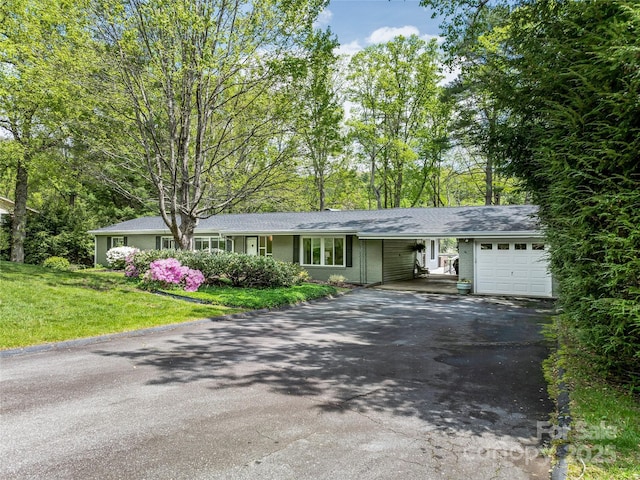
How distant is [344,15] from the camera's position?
12836 millimetres

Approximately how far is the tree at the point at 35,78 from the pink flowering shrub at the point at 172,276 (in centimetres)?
619

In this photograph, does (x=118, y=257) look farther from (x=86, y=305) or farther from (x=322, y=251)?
(x=86, y=305)

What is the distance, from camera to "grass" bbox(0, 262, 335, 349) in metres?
7.27

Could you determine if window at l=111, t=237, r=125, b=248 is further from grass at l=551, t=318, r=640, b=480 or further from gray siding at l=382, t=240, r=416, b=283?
grass at l=551, t=318, r=640, b=480

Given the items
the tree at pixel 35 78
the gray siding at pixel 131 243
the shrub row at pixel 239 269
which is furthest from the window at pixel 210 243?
the tree at pixel 35 78

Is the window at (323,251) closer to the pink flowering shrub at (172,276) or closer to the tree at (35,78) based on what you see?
the pink flowering shrub at (172,276)

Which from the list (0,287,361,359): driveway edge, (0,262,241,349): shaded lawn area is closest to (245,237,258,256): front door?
(0,262,241,349): shaded lawn area

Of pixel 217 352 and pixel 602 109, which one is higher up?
pixel 602 109

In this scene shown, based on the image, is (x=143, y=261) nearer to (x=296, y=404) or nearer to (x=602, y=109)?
(x=296, y=404)

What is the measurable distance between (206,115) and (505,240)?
12.1 meters

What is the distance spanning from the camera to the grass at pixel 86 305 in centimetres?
727

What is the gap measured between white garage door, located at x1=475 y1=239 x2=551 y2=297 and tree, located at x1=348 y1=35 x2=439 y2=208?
14032mm

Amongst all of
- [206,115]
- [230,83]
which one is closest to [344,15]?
[230,83]

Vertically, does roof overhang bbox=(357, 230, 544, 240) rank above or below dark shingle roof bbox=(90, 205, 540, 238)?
below
